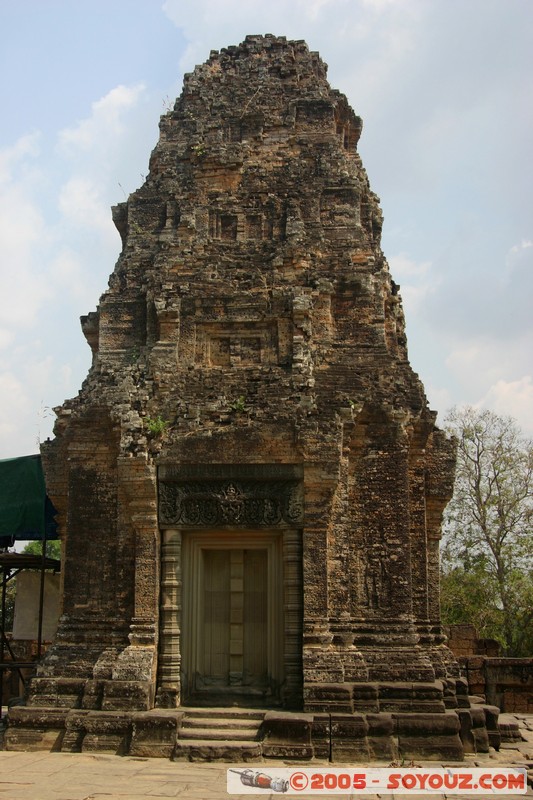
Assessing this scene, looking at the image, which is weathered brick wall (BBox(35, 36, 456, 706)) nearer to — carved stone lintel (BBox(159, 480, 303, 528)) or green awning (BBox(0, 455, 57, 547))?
carved stone lintel (BBox(159, 480, 303, 528))

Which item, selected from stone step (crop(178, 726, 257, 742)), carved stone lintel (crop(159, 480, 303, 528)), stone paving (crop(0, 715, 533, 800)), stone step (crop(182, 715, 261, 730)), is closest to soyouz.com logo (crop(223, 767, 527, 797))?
stone paving (crop(0, 715, 533, 800))

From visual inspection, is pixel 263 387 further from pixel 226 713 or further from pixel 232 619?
pixel 226 713

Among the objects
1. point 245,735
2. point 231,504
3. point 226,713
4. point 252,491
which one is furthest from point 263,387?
point 245,735

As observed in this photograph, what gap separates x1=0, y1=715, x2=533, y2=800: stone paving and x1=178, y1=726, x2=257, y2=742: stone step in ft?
1.59

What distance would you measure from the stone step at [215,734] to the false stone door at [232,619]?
99 cm

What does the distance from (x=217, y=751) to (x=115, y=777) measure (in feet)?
4.76

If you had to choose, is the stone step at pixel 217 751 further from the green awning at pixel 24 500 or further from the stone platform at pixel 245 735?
the green awning at pixel 24 500

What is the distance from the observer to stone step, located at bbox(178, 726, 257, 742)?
35.7 ft

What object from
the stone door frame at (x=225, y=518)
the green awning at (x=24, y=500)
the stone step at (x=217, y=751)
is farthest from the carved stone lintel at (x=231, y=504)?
the green awning at (x=24, y=500)

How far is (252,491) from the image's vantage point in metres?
12.3

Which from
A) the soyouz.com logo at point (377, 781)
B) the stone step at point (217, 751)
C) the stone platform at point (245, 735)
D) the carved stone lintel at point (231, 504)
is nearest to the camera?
the soyouz.com logo at point (377, 781)

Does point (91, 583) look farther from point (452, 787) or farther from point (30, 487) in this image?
point (452, 787)

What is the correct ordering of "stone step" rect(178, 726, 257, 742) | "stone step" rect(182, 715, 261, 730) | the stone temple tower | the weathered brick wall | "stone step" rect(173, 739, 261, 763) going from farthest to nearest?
the weathered brick wall → the stone temple tower → "stone step" rect(182, 715, 261, 730) → "stone step" rect(178, 726, 257, 742) → "stone step" rect(173, 739, 261, 763)

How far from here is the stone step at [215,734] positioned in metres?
10.9
